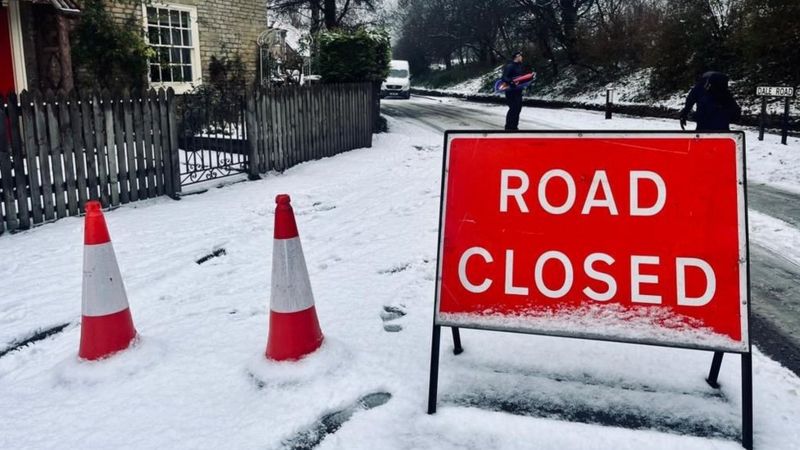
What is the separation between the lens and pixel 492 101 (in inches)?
1233

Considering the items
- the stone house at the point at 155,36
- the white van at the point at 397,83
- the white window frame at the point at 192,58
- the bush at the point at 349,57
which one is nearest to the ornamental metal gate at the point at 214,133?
the stone house at the point at 155,36

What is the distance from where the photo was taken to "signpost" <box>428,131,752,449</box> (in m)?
2.49

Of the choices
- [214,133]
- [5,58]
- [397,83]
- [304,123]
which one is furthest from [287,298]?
[397,83]

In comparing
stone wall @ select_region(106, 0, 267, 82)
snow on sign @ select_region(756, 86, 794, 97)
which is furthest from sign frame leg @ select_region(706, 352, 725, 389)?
stone wall @ select_region(106, 0, 267, 82)

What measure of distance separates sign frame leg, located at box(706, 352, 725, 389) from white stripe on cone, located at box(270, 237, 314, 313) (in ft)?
6.42

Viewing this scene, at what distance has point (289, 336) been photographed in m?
3.06

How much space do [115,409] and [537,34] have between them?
31.6 meters

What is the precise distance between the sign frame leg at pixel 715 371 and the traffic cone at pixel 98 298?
2.94 metres

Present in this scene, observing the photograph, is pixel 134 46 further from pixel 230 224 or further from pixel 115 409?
pixel 115 409

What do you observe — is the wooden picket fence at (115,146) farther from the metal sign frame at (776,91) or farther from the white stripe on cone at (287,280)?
the metal sign frame at (776,91)

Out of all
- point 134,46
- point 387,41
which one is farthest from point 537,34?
point 134,46

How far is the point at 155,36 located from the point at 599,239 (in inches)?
541

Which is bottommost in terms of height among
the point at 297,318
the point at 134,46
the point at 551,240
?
the point at 297,318

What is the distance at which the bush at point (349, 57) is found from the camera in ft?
43.2
